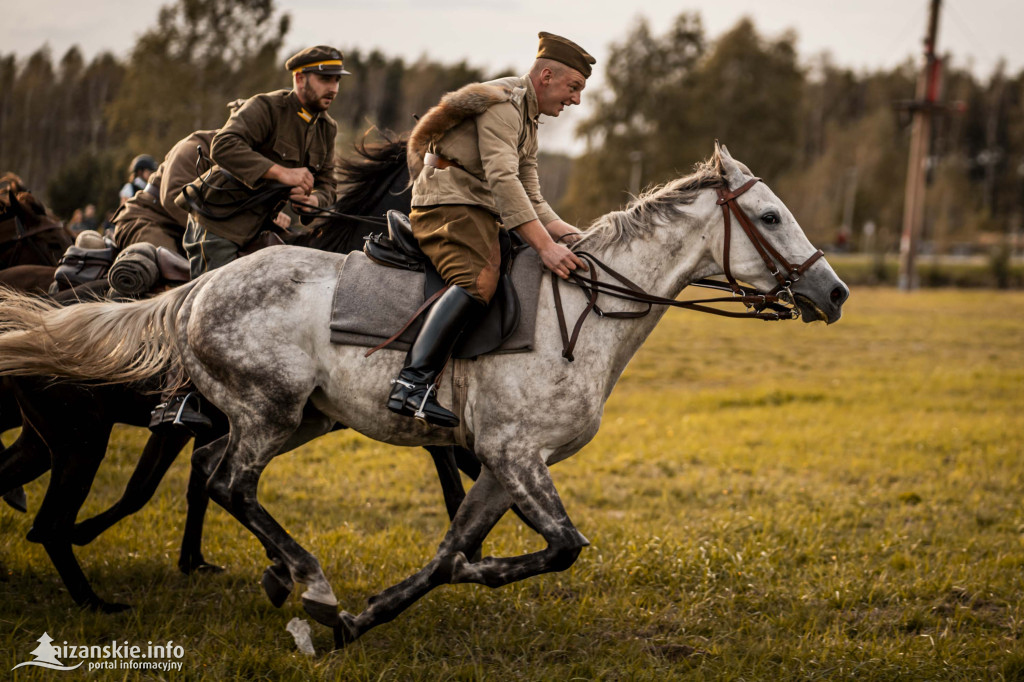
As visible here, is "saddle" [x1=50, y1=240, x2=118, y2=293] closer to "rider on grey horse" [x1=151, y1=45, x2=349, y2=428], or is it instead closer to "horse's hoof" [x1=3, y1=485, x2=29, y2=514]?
"rider on grey horse" [x1=151, y1=45, x2=349, y2=428]

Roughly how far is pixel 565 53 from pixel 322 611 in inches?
122

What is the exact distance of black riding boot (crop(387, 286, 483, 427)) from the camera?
413 cm

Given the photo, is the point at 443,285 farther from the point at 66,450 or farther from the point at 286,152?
the point at 66,450

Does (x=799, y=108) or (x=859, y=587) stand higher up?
(x=799, y=108)

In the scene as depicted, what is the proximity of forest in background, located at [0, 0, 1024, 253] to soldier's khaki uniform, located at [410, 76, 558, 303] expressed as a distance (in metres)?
0.72

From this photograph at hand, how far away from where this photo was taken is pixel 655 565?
5961 mm

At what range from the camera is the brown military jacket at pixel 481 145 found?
418 cm

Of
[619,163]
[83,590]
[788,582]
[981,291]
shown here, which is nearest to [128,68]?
[83,590]

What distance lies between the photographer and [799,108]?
52625 mm

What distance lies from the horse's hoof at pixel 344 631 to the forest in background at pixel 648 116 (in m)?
2.47

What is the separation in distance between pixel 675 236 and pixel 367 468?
520 centimetres

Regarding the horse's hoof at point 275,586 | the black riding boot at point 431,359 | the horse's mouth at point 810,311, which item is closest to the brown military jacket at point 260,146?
the black riding boot at point 431,359

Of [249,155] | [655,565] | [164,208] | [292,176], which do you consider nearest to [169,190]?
[164,208]

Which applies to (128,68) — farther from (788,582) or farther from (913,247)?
(913,247)
